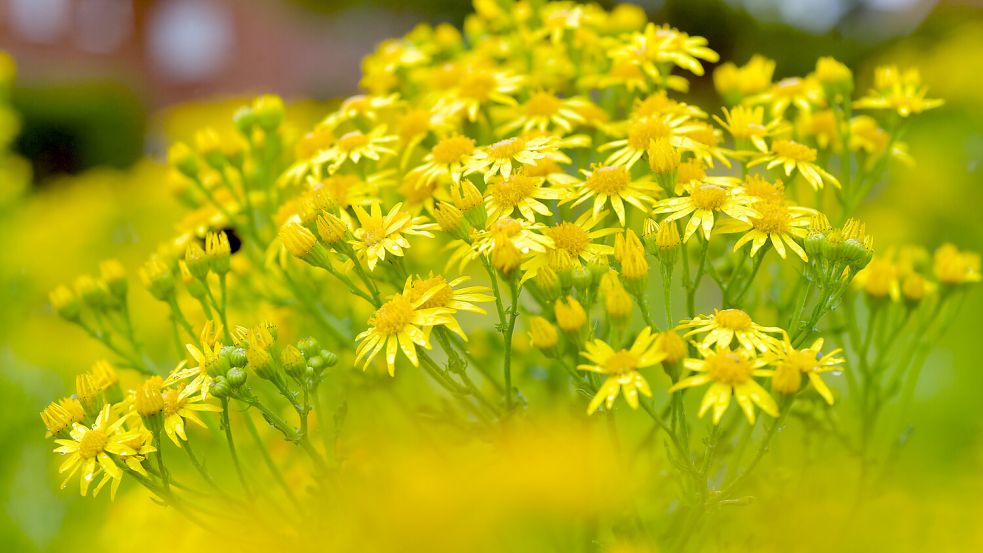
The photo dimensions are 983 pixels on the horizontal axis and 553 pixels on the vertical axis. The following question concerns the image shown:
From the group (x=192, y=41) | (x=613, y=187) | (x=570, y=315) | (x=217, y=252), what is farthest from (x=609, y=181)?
(x=192, y=41)

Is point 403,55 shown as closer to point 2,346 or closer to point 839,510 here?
point 839,510

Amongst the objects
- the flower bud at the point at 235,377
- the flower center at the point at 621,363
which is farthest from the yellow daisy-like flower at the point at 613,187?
the flower bud at the point at 235,377

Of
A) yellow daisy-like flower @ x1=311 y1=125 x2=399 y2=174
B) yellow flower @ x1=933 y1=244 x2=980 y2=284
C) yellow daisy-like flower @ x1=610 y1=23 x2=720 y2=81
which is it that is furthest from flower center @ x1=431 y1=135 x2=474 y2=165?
yellow flower @ x1=933 y1=244 x2=980 y2=284

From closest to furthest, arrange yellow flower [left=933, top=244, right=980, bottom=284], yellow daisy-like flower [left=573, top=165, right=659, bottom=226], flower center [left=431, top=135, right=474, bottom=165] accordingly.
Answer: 1. yellow daisy-like flower [left=573, top=165, right=659, bottom=226]
2. flower center [left=431, top=135, right=474, bottom=165]
3. yellow flower [left=933, top=244, right=980, bottom=284]

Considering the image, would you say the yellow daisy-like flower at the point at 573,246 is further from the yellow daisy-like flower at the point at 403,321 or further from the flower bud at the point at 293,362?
the flower bud at the point at 293,362

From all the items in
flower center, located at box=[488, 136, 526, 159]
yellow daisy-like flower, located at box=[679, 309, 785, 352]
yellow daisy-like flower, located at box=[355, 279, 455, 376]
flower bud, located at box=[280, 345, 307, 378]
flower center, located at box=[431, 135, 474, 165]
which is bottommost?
flower bud, located at box=[280, 345, 307, 378]

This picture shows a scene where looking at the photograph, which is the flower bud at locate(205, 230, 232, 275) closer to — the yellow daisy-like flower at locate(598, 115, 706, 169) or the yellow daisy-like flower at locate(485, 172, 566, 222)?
the yellow daisy-like flower at locate(485, 172, 566, 222)
